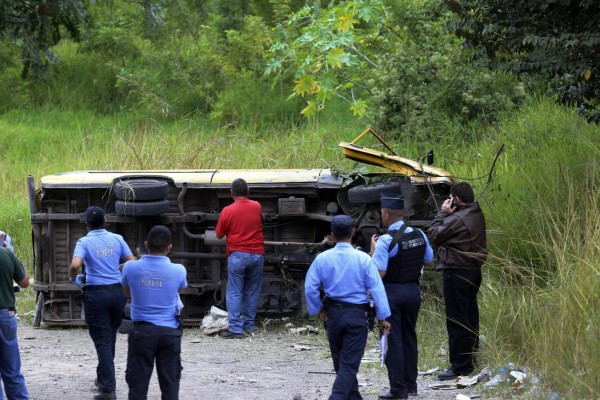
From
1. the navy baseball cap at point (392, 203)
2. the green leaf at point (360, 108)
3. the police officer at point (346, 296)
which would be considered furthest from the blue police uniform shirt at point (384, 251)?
the green leaf at point (360, 108)

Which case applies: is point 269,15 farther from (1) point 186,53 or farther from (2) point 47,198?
(2) point 47,198

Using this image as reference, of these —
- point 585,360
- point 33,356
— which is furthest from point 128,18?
point 585,360

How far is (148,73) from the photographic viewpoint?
81.8 feet

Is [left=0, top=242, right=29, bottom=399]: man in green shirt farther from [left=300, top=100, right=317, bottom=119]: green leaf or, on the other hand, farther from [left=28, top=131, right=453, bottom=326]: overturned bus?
[left=300, top=100, right=317, bottom=119]: green leaf

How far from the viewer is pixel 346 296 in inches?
320

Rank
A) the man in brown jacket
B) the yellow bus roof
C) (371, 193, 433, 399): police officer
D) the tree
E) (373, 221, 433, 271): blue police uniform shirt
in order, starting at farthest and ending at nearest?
the yellow bus roof
the tree
the man in brown jacket
(371, 193, 433, 399): police officer
(373, 221, 433, 271): blue police uniform shirt

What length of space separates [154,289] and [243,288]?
16.7 feet

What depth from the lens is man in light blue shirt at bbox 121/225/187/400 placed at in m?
7.66

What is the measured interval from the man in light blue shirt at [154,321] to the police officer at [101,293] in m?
1.30

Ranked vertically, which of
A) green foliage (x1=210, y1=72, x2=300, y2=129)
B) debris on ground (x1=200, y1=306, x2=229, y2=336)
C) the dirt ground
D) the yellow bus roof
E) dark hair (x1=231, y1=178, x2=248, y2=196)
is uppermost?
green foliage (x1=210, y1=72, x2=300, y2=129)

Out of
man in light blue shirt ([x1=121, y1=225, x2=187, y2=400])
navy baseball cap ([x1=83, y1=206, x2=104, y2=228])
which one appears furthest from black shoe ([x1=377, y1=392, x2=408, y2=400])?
navy baseball cap ([x1=83, y1=206, x2=104, y2=228])

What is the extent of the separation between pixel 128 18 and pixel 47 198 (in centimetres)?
1387

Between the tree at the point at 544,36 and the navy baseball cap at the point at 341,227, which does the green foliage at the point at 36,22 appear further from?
the navy baseball cap at the point at 341,227

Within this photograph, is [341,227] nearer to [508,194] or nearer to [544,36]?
[544,36]
